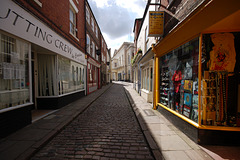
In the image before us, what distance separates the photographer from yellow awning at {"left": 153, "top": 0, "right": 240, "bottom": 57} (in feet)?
6.95

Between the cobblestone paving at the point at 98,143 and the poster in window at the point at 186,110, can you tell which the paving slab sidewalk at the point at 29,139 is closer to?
the cobblestone paving at the point at 98,143

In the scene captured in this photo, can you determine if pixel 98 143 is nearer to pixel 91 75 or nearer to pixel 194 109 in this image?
pixel 194 109

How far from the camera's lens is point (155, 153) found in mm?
2334

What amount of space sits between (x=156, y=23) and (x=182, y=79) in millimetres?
2876

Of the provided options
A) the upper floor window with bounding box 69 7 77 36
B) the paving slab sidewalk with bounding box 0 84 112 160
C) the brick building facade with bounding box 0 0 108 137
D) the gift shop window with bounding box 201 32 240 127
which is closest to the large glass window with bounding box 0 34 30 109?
the brick building facade with bounding box 0 0 108 137

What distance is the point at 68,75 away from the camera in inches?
272

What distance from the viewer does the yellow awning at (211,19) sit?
2.12 meters

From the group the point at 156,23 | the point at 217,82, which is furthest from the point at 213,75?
the point at 156,23

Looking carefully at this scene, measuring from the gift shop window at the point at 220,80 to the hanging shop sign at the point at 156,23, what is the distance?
2432 millimetres

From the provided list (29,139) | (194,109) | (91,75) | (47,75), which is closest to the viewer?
(29,139)

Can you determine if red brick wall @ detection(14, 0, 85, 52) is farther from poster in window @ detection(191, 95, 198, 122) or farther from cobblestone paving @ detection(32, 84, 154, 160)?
poster in window @ detection(191, 95, 198, 122)

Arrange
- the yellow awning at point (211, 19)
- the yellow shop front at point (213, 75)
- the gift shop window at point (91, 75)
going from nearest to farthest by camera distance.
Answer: the yellow awning at point (211, 19), the yellow shop front at point (213, 75), the gift shop window at point (91, 75)

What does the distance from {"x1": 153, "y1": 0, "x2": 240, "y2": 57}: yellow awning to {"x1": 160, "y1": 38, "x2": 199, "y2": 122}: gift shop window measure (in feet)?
1.07

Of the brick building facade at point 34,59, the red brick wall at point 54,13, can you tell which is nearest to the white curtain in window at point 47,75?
the brick building facade at point 34,59
